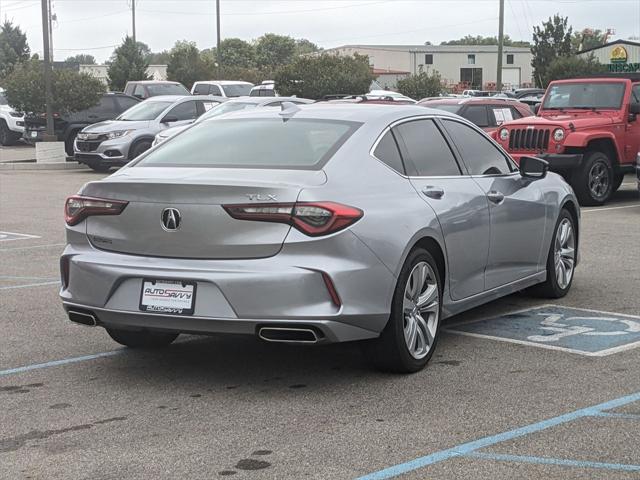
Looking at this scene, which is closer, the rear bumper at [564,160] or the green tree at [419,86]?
the rear bumper at [564,160]

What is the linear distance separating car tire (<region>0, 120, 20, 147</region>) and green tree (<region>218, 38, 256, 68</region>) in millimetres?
78997

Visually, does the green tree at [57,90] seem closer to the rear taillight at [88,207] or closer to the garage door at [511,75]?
the rear taillight at [88,207]

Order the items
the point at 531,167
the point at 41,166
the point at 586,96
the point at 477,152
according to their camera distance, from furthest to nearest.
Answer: the point at 41,166 → the point at 586,96 → the point at 531,167 → the point at 477,152

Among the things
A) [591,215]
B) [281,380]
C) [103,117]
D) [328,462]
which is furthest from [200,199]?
[103,117]

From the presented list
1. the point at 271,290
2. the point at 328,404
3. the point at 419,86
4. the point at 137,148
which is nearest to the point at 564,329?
the point at 328,404

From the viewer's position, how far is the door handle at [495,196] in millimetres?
7182

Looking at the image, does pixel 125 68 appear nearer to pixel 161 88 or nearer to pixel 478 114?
pixel 161 88

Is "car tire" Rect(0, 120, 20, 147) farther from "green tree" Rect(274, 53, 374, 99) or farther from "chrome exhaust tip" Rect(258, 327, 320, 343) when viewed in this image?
"chrome exhaust tip" Rect(258, 327, 320, 343)

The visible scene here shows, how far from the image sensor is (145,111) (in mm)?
23531

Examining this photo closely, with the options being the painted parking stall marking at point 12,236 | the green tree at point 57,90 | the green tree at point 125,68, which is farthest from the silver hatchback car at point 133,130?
the green tree at point 125,68

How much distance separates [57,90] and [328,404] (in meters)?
23.8

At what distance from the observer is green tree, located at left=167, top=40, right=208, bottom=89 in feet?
190

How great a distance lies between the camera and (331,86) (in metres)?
35.5

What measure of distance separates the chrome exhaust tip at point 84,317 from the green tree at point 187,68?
171 feet
